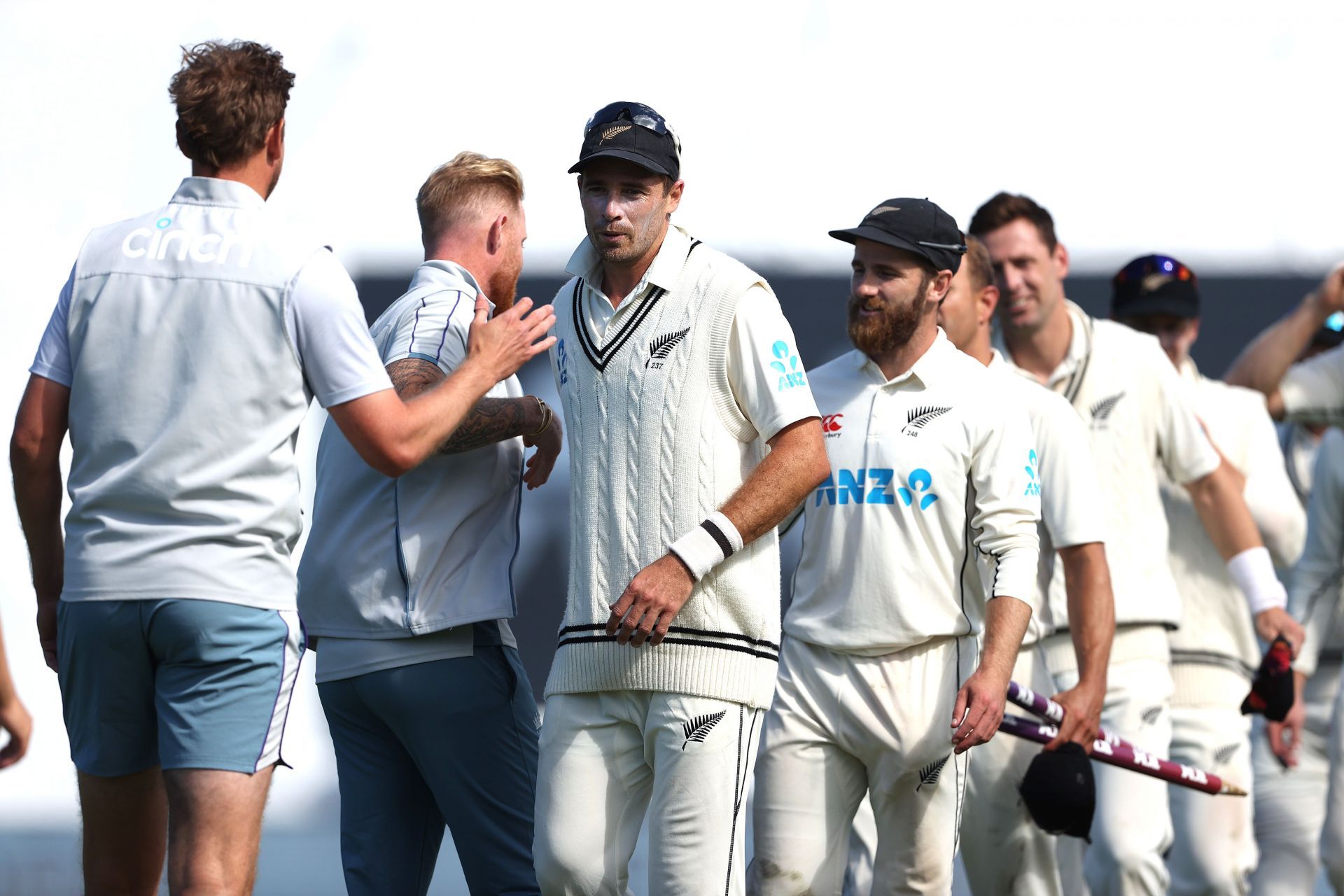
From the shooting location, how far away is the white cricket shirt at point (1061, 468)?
449cm

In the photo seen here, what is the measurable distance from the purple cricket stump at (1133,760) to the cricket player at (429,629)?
1318 millimetres

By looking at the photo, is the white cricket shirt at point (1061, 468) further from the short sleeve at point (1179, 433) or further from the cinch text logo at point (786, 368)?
the cinch text logo at point (786, 368)

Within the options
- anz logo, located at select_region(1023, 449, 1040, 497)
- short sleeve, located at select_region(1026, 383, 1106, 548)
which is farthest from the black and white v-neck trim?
short sleeve, located at select_region(1026, 383, 1106, 548)

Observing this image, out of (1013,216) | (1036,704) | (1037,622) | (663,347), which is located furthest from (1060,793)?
(1013,216)

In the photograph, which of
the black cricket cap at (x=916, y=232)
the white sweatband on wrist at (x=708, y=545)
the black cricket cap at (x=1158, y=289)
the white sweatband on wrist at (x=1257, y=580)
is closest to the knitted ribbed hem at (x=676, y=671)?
the white sweatband on wrist at (x=708, y=545)

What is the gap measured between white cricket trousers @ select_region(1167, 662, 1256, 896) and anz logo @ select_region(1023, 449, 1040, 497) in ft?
6.31

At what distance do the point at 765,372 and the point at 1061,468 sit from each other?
1426 mm

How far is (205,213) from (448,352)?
749 mm

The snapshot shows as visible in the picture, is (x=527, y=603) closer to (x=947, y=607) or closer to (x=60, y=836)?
(x=60, y=836)

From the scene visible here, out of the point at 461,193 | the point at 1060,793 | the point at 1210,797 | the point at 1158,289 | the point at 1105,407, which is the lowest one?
the point at 1210,797

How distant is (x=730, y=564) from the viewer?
11.3ft

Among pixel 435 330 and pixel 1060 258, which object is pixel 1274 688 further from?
pixel 435 330

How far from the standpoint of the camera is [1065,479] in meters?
4.54

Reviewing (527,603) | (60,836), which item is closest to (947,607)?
(527,603)
